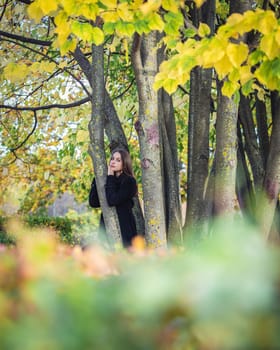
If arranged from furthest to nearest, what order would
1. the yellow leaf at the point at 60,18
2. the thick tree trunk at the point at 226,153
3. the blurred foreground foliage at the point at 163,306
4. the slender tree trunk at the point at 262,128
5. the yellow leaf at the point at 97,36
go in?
1. the slender tree trunk at the point at 262,128
2. the thick tree trunk at the point at 226,153
3. the yellow leaf at the point at 97,36
4. the yellow leaf at the point at 60,18
5. the blurred foreground foliage at the point at 163,306

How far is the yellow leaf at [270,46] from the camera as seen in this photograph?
3.55 m

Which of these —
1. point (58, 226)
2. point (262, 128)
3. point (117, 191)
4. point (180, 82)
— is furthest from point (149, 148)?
point (58, 226)

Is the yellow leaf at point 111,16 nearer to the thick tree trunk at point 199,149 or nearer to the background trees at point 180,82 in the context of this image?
the background trees at point 180,82

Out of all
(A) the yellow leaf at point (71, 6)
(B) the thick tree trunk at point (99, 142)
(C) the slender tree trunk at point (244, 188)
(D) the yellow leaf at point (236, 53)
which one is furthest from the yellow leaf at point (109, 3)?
(C) the slender tree trunk at point (244, 188)

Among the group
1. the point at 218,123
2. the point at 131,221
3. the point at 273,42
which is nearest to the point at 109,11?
the point at 273,42

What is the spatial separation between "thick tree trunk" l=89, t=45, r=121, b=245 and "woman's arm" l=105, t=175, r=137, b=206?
0.05m

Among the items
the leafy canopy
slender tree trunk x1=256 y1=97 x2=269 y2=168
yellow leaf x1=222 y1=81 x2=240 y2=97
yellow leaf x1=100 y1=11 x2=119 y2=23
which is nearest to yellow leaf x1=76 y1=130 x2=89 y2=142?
the leafy canopy

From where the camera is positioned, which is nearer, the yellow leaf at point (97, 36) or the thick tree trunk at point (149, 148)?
the yellow leaf at point (97, 36)

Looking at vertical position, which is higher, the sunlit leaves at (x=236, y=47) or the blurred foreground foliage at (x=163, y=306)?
the sunlit leaves at (x=236, y=47)

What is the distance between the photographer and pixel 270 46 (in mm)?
3578

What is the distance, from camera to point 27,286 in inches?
48.1

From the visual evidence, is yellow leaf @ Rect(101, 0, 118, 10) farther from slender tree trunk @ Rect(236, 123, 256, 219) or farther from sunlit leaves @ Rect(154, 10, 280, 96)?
slender tree trunk @ Rect(236, 123, 256, 219)

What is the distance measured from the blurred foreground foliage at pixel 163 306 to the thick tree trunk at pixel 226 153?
413cm

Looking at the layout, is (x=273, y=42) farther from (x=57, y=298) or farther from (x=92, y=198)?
(x=92, y=198)
